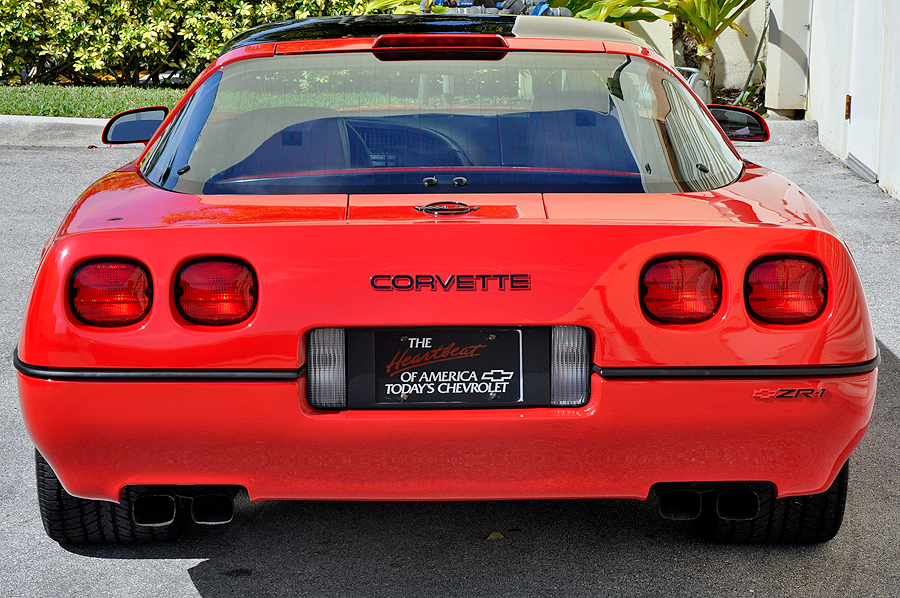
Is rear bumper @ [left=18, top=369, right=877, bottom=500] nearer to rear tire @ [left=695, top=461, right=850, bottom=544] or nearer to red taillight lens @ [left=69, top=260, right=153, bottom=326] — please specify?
red taillight lens @ [left=69, top=260, right=153, bottom=326]

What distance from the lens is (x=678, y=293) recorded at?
2.27 metres

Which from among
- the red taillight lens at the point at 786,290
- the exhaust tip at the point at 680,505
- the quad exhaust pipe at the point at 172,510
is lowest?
the exhaust tip at the point at 680,505

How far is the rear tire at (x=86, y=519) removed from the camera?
2729 mm

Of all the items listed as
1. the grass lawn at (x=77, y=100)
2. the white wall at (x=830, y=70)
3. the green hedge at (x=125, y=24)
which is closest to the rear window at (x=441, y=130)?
the white wall at (x=830, y=70)

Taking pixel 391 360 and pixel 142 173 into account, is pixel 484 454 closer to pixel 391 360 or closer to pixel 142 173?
pixel 391 360

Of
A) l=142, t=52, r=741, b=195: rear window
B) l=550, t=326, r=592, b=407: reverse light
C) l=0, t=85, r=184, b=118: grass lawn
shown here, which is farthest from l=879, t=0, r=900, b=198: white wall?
l=0, t=85, r=184, b=118: grass lawn

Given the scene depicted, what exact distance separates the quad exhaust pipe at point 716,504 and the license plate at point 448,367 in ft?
1.83

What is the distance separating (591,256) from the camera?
87.5 inches

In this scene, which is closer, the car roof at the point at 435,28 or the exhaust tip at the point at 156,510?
the exhaust tip at the point at 156,510

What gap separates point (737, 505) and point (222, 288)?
1475 millimetres

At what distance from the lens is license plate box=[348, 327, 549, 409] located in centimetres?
226

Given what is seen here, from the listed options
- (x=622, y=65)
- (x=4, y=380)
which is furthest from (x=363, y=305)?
(x=4, y=380)

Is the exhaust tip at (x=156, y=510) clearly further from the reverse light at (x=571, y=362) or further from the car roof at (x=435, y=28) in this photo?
the car roof at (x=435, y=28)

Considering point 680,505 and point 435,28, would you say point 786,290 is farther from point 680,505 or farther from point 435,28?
point 435,28
